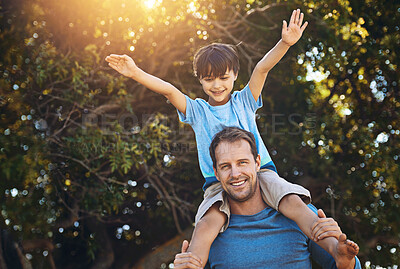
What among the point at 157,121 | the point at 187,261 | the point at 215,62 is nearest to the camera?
the point at 187,261

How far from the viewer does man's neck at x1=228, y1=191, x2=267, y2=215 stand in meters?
2.52

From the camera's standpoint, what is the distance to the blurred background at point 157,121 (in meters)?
5.52

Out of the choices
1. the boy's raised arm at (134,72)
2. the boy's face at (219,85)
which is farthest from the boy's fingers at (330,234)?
the boy's raised arm at (134,72)

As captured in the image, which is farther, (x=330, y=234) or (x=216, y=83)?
(x=216, y=83)

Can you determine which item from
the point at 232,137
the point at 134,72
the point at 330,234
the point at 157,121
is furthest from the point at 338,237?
the point at 157,121

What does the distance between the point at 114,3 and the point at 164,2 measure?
0.59m

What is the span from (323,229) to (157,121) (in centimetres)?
339

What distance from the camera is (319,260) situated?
252 centimetres

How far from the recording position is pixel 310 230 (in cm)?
222

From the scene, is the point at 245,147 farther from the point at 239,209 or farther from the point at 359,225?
the point at 359,225

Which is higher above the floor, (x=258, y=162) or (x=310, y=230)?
(x=258, y=162)

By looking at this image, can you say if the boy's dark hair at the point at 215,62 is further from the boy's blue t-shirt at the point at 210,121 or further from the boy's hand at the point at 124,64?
the boy's hand at the point at 124,64

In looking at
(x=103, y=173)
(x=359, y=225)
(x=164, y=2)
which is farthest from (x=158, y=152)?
(x=359, y=225)

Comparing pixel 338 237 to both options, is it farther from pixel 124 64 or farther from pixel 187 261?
pixel 124 64
